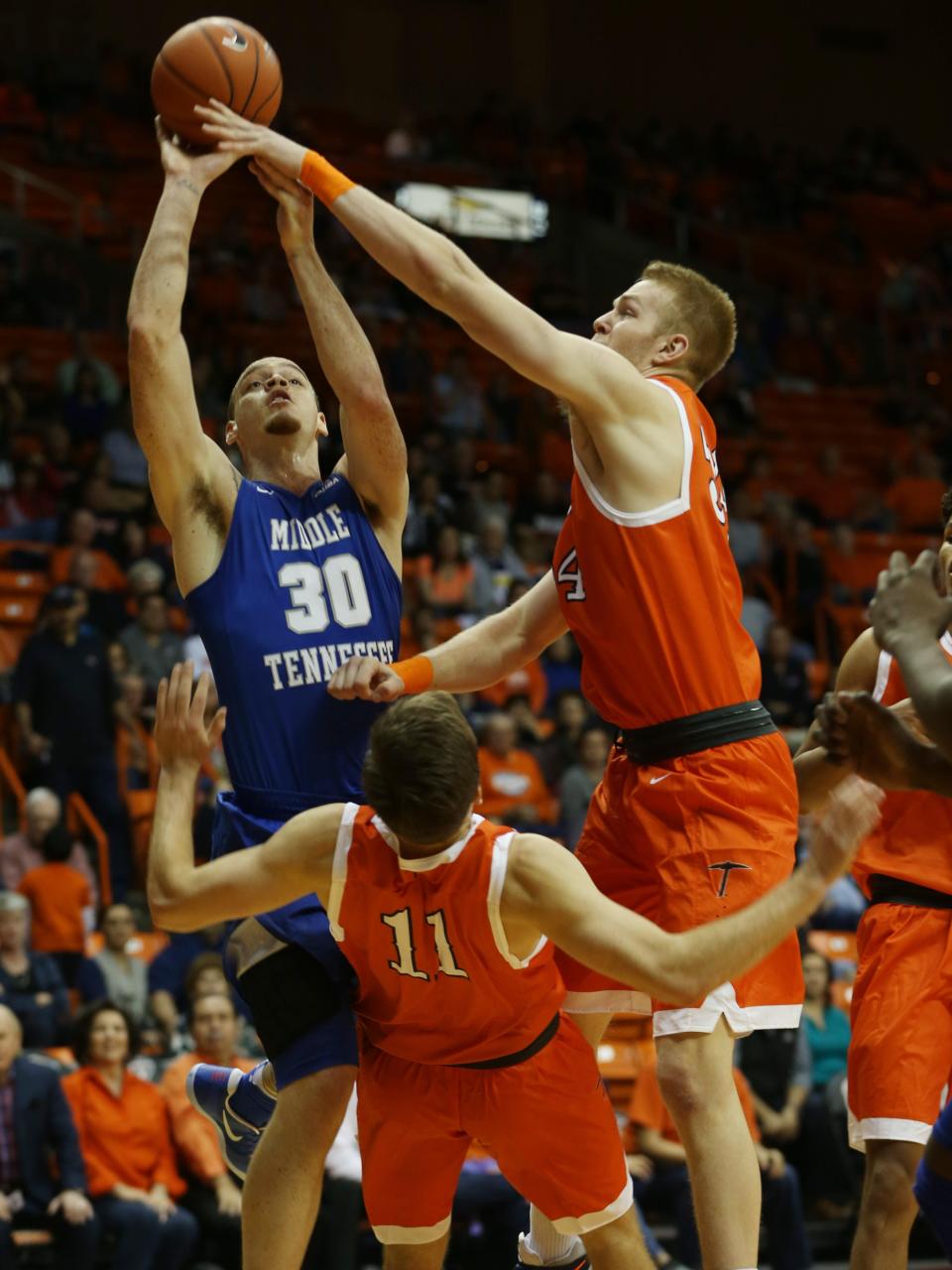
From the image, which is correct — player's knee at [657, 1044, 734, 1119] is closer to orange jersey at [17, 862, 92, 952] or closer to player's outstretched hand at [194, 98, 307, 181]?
player's outstretched hand at [194, 98, 307, 181]

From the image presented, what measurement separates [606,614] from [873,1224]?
175 cm

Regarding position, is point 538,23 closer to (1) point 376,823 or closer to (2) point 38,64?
(2) point 38,64

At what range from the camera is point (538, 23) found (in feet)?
82.7

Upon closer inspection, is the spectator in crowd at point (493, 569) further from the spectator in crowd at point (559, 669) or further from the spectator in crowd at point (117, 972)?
the spectator in crowd at point (117, 972)

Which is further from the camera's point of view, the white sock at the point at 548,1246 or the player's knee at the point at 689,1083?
the white sock at the point at 548,1246

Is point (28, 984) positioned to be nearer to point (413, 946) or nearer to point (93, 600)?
point (93, 600)

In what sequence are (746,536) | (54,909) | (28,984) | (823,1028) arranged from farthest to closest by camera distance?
(746,536), (823,1028), (54,909), (28,984)

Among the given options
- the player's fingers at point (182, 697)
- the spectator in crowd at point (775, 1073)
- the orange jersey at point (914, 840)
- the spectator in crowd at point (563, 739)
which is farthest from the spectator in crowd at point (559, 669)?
the player's fingers at point (182, 697)

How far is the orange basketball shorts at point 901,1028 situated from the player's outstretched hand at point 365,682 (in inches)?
60.7

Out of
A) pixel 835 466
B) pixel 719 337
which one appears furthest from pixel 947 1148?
pixel 835 466

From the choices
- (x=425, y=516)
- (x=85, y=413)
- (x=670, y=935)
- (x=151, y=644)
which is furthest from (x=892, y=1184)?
(x=85, y=413)

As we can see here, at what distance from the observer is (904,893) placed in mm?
4934

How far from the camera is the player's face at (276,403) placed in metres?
5.03

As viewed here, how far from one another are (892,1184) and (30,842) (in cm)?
693
